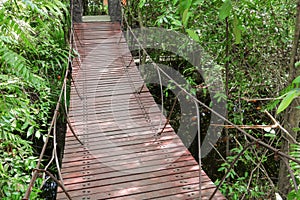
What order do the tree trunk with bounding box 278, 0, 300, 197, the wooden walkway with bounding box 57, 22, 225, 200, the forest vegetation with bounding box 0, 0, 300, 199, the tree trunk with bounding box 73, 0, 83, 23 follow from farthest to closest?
1. the tree trunk with bounding box 73, 0, 83, 23
2. the forest vegetation with bounding box 0, 0, 300, 199
3. the tree trunk with bounding box 278, 0, 300, 197
4. the wooden walkway with bounding box 57, 22, 225, 200

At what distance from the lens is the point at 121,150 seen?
2238mm

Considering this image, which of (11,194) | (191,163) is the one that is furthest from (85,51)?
(191,163)

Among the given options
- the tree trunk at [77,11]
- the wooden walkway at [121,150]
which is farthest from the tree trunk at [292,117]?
the tree trunk at [77,11]

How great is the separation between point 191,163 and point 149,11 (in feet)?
11.6

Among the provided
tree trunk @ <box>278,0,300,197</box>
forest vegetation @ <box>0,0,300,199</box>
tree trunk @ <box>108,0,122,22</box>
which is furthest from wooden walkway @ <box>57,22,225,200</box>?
tree trunk @ <box>108,0,122,22</box>

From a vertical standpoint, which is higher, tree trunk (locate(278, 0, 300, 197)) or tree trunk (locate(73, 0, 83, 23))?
tree trunk (locate(73, 0, 83, 23))

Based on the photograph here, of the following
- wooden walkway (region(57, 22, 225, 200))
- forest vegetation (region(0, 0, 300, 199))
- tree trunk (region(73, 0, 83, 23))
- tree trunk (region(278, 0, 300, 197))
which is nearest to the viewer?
wooden walkway (region(57, 22, 225, 200))

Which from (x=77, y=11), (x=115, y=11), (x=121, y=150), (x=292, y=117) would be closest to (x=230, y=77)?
(x=292, y=117)

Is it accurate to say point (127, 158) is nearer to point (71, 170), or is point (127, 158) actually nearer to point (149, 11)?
point (71, 170)

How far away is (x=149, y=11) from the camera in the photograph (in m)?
5.05

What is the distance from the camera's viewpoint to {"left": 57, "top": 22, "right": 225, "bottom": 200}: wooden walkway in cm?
183

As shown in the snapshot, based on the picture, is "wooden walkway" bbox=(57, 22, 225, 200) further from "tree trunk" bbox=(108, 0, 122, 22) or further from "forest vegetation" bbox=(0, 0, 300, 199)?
"tree trunk" bbox=(108, 0, 122, 22)

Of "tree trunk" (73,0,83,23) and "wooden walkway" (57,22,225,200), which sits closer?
"wooden walkway" (57,22,225,200)

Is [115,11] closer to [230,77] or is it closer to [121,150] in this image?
[230,77]
